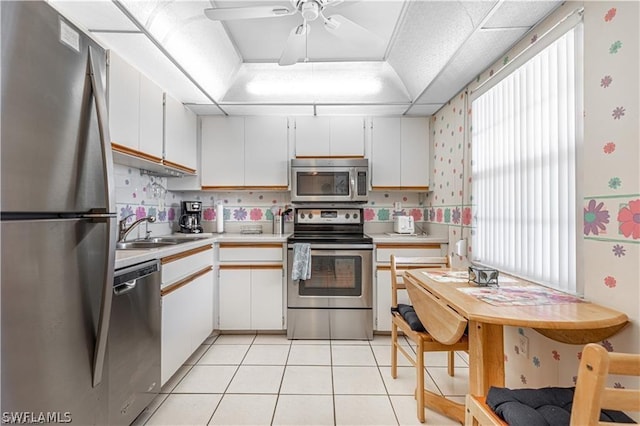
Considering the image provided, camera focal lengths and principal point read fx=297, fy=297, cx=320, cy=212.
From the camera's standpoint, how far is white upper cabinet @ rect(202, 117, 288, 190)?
3340mm

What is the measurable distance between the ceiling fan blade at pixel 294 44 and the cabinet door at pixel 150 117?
42.0 inches

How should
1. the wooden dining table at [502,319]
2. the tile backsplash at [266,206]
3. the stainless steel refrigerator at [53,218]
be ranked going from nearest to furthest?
the stainless steel refrigerator at [53,218] → the wooden dining table at [502,319] → the tile backsplash at [266,206]

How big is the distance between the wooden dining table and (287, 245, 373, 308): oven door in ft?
4.27

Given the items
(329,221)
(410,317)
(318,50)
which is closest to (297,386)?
(410,317)

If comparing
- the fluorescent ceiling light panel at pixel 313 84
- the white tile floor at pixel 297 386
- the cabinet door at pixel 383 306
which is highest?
the fluorescent ceiling light panel at pixel 313 84

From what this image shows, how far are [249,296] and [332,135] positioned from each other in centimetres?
194

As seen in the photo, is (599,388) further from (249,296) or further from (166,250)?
(249,296)

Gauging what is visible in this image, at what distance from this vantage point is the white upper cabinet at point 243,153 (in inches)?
131

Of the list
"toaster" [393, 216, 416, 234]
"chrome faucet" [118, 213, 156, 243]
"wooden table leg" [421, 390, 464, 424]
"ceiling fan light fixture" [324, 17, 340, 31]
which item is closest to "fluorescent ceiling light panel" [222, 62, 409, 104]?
"ceiling fan light fixture" [324, 17, 340, 31]

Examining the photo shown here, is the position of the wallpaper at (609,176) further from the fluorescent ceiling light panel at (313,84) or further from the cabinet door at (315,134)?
the cabinet door at (315,134)

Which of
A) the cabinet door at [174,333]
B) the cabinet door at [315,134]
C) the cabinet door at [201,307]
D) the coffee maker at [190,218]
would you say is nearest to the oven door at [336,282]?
the cabinet door at [201,307]

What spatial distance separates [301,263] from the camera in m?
2.89

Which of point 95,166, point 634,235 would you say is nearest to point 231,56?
point 95,166

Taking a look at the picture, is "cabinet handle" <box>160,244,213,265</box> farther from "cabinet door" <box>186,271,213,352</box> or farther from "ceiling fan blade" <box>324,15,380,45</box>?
"ceiling fan blade" <box>324,15,380,45</box>
